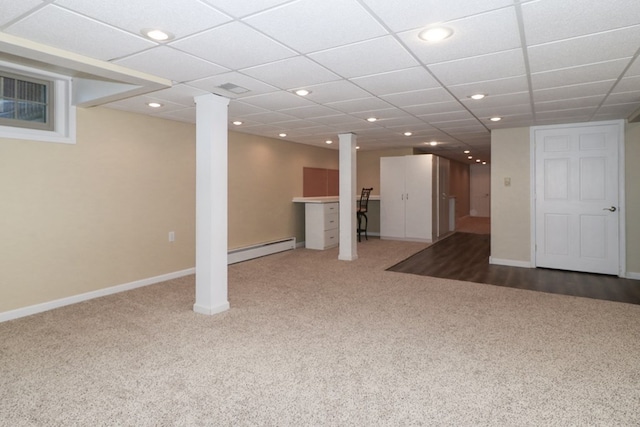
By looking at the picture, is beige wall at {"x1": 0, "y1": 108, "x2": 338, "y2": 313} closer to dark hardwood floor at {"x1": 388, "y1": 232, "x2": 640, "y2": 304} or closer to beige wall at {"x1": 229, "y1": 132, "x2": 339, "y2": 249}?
beige wall at {"x1": 229, "y1": 132, "x2": 339, "y2": 249}

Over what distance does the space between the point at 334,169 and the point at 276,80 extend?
592cm

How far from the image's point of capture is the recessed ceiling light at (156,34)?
2320 millimetres

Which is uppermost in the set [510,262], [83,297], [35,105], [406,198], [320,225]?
[35,105]

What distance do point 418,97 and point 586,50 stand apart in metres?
1.58

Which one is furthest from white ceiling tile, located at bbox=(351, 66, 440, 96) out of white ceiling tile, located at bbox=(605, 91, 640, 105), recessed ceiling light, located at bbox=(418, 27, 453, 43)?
white ceiling tile, located at bbox=(605, 91, 640, 105)

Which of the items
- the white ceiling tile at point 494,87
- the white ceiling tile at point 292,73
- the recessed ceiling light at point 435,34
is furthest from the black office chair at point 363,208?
the recessed ceiling light at point 435,34

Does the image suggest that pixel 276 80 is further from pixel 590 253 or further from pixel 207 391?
pixel 590 253

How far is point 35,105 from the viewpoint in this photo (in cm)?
384

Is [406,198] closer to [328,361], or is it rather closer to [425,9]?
[328,361]

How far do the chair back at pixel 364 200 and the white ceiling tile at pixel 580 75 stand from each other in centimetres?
563

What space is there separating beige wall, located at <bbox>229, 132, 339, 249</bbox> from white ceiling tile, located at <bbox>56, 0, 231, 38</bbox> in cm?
390

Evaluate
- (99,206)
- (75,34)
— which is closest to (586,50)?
(75,34)

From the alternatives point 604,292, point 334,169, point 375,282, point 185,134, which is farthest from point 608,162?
point 185,134

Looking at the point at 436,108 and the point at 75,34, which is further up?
the point at 436,108
